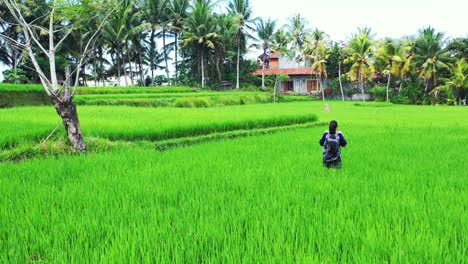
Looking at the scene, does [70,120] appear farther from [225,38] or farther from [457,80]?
[457,80]

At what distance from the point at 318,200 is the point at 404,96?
30.4 meters

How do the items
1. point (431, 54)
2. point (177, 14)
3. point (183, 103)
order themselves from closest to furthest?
1. point (183, 103)
2. point (431, 54)
3. point (177, 14)

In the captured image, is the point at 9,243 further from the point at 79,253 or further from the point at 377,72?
the point at 377,72

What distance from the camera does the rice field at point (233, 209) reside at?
227 cm

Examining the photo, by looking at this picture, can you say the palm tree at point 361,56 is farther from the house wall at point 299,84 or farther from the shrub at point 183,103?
the shrub at point 183,103

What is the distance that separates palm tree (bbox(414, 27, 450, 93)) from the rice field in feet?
86.3

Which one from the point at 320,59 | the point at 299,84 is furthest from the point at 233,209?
the point at 299,84

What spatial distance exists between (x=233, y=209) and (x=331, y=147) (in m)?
1.93

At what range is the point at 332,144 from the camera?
4.54 m

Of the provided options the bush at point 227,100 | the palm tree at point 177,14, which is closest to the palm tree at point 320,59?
the palm tree at point 177,14

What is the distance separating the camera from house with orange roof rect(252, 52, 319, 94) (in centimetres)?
3791

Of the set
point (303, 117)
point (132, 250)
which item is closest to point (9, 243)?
point (132, 250)

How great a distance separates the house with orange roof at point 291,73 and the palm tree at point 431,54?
9.82m

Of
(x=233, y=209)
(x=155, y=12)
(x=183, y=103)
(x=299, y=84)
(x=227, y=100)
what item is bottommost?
(x=233, y=209)
